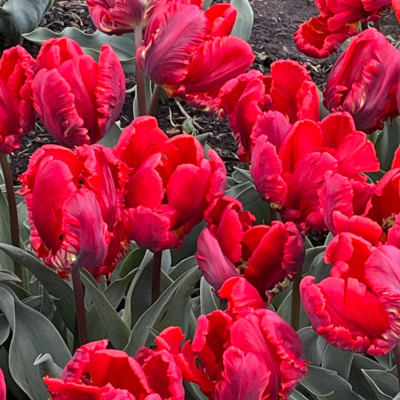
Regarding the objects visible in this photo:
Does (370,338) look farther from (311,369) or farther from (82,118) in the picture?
(82,118)

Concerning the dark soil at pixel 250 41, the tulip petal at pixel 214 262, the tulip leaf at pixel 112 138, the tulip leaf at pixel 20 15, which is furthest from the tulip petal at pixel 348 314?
the tulip leaf at pixel 20 15

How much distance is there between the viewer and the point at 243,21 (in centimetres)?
170

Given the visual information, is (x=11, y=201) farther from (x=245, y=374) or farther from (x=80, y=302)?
(x=245, y=374)

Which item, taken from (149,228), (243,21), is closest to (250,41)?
(243,21)

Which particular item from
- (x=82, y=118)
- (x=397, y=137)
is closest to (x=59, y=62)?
(x=82, y=118)

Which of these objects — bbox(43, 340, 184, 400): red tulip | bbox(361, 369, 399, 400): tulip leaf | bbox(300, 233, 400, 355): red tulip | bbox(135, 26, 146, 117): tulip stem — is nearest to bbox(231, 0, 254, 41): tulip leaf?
bbox(135, 26, 146, 117): tulip stem

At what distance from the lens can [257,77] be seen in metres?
0.80

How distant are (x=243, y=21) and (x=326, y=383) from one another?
1142mm

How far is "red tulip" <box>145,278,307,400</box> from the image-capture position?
0.49 m

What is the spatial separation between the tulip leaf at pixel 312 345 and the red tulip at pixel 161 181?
0.22 meters

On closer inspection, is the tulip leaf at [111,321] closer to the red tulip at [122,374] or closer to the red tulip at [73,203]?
the red tulip at [73,203]

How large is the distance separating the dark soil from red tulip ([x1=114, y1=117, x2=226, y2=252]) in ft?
3.29

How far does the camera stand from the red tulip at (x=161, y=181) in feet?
2.16

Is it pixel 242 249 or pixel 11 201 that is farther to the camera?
pixel 11 201
